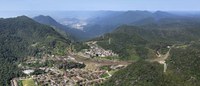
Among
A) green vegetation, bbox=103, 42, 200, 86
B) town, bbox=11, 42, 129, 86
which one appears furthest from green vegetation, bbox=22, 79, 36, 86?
green vegetation, bbox=103, 42, 200, 86

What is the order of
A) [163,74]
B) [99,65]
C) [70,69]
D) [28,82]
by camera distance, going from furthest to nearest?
[99,65] → [70,69] → [28,82] → [163,74]

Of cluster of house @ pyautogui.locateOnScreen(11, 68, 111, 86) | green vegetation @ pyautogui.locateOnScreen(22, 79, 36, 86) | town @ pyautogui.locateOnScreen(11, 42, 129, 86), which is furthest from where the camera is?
town @ pyautogui.locateOnScreen(11, 42, 129, 86)

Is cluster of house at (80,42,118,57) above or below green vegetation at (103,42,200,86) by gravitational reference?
below

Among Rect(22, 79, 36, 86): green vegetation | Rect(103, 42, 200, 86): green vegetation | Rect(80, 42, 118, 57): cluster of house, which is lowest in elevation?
Rect(22, 79, 36, 86): green vegetation

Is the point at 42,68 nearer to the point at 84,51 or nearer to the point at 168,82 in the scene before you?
the point at 84,51

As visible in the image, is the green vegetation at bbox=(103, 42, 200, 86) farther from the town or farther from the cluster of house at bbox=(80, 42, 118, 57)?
the cluster of house at bbox=(80, 42, 118, 57)

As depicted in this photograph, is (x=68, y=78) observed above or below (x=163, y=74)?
below

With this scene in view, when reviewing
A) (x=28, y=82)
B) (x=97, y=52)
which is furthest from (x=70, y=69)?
(x=97, y=52)

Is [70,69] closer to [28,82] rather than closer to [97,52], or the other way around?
[28,82]

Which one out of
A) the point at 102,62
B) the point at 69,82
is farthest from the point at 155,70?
the point at 102,62

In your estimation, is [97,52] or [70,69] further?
[97,52]

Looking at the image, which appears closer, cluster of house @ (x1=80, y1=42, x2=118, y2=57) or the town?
the town
